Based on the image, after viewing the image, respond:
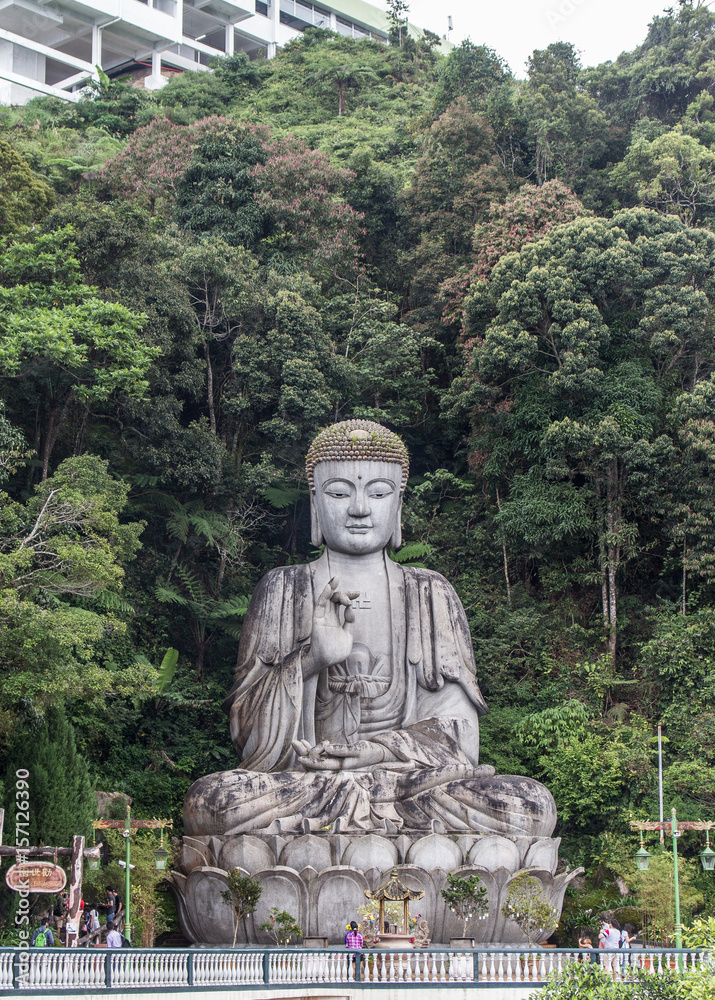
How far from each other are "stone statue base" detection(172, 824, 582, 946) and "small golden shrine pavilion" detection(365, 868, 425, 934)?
0.17m

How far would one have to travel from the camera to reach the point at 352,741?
13.9 metres

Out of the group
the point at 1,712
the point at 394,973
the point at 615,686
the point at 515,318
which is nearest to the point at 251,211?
the point at 515,318

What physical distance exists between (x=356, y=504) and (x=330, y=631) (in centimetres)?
176

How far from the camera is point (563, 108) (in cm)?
2211

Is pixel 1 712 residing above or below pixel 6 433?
below

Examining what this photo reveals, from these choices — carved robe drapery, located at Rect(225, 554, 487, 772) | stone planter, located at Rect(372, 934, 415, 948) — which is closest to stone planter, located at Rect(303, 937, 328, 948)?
stone planter, located at Rect(372, 934, 415, 948)

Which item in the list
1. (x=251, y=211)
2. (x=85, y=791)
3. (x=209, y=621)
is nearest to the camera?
(x=85, y=791)

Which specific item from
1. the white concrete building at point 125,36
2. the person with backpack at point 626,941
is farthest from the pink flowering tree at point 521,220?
the white concrete building at point 125,36

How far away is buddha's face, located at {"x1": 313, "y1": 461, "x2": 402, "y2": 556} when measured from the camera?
14.8 m

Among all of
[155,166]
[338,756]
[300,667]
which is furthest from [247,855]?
[155,166]

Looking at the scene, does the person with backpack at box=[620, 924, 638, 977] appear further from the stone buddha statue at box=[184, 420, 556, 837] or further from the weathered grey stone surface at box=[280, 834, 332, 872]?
the weathered grey stone surface at box=[280, 834, 332, 872]

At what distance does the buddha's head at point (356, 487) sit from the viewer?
1484cm

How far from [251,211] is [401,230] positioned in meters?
3.04

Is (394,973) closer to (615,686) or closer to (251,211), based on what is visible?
(615,686)
